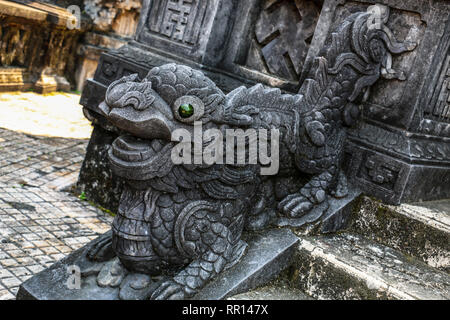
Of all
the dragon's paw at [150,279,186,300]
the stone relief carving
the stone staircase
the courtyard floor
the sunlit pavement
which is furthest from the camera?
the sunlit pavement

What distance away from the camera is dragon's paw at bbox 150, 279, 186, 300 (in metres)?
2.33

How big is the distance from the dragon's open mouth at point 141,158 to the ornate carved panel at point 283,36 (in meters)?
1.74

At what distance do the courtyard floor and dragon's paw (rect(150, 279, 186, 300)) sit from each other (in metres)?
1.02

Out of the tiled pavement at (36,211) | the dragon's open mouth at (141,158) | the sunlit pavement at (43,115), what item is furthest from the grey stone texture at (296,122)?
the sunlit pavement at (43,115)

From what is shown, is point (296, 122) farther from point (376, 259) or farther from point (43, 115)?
point (43, 115)

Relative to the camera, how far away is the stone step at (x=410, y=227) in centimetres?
296

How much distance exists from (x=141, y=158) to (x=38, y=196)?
2.40 m

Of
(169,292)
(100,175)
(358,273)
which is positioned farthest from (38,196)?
(358,273)

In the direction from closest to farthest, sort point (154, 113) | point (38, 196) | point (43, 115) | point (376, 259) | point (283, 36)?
point (154, 113)
point (376, 259)
point (283, 36)
point (38, 196)
point (43, 115)

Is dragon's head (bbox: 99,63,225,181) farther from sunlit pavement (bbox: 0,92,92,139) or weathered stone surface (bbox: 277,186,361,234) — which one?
sunlit pavement (bbox: 0,92,92,139)

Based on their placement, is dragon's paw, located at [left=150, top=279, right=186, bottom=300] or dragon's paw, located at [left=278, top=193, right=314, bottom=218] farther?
dragon's paw, located at [left=278, top=193, right=314, bottom=218]

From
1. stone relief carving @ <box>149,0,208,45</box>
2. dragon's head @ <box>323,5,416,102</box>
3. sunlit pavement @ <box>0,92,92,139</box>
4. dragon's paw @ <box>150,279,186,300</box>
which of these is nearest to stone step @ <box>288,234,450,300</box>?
dragon's paw @ <box>150,279,186,300</box>

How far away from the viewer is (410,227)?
3070mm
